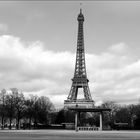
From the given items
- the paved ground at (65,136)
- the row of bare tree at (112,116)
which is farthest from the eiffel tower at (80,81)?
the paved ground at (65,136)

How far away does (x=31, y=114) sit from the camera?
317 ft

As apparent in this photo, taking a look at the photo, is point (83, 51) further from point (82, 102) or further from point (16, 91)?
point (16, 91)

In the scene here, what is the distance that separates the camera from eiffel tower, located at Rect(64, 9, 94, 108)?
146m

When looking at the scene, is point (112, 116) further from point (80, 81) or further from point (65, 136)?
point (65, 136)

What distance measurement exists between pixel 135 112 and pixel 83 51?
Result: 45.1 m

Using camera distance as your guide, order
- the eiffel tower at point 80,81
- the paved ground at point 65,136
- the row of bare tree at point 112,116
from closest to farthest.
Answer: the paved ground at point 65,136 < the row of bare tree at point 112,116 < the eiffel tower at point 80,81

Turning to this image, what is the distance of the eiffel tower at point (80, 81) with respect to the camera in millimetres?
145625

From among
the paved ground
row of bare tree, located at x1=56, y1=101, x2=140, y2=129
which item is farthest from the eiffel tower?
the paved ground

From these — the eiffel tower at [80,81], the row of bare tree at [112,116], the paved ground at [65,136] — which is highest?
the eiffel tower at [80,81]

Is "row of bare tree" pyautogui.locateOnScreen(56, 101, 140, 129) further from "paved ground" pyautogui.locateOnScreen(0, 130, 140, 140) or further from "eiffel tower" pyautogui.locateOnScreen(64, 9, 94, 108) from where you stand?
"paved ground" pyautogui.locateOnScreen(0, 130, 140, 140)

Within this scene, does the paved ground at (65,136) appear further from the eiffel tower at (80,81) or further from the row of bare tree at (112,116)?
the eiffel tower at (80,81)

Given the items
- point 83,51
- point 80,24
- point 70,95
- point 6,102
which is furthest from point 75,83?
point 6,102

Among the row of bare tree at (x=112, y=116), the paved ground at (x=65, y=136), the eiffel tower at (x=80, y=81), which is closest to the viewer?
the paved ground at (x=65, y=136)

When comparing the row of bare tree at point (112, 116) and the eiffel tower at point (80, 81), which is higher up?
the eiffel tower at point (80, 81)
